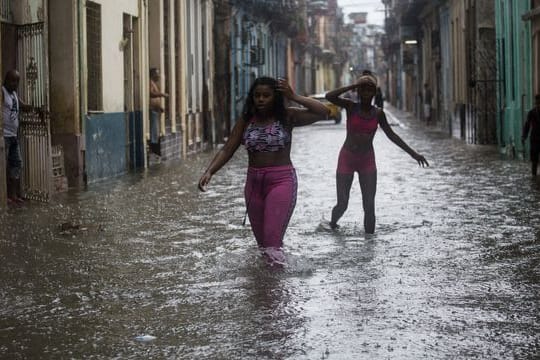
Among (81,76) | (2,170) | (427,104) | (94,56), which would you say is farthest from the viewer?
(427,104)

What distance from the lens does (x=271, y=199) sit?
9.19 meters

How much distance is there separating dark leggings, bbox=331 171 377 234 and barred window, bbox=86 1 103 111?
28.6 ft

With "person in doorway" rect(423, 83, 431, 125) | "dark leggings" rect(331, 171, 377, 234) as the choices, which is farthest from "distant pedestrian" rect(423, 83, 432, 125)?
"dark leggings" rect(331, 171, 377, 234)

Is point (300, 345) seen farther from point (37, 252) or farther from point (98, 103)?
point (98, 103)

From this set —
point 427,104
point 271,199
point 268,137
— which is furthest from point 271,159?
point 427,104

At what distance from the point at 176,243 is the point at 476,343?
488 centimetres

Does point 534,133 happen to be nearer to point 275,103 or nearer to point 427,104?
point 275,103

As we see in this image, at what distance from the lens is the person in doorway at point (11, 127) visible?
14758 millimetres

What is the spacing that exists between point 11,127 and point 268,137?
253 inches

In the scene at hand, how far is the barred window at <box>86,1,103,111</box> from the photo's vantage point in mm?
19609

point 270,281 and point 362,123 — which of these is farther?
point 362,123

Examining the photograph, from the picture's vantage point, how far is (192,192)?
1664 centimetres

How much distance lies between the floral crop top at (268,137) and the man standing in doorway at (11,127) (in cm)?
626

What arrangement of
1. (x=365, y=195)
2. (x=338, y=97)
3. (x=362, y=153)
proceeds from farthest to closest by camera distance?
(x=362, y=153)
(x=365, y=195)
(x=338, y=97)
